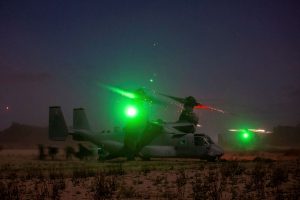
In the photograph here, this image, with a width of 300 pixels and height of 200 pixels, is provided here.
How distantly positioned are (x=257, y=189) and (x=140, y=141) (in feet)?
57.5

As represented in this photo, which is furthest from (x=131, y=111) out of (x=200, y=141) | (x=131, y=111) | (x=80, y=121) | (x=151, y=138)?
(x=80, y=121)

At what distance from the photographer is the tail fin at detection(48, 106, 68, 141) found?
105ft

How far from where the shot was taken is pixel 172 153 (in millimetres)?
28109

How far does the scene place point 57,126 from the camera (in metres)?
32.0

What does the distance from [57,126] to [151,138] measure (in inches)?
Result: 348

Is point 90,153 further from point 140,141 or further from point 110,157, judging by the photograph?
point 140,141

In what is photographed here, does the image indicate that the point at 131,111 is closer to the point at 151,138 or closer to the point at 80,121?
the point at 151,138

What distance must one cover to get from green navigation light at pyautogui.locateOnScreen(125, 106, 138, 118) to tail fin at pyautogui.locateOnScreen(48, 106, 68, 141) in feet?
23.0

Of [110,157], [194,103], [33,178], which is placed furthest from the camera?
[194,103]

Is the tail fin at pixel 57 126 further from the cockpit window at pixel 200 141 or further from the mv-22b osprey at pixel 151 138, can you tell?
the cockpit window at pixel 200 141

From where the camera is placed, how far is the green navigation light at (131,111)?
28.3 meters

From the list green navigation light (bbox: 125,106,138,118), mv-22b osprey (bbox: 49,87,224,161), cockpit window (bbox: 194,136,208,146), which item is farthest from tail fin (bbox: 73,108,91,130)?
cockpit window (bbox: 194,136,208,146)

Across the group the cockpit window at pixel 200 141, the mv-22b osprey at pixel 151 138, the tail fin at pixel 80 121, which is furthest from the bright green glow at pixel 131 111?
the tail fin at pixel 80 121

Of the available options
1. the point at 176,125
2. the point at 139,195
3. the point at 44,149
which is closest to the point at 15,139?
the point at 44,149
